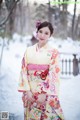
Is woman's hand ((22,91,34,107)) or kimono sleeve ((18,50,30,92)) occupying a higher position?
kimono sleeve ((18,50,30,92))

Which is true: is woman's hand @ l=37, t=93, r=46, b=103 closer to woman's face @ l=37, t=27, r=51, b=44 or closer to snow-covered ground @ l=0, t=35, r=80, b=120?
snow-covered ground @ l=0, t=35, r=80, b=120

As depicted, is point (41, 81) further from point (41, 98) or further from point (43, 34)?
point (43, 34)

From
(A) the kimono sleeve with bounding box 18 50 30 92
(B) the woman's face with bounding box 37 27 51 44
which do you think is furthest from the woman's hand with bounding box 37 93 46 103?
(B) the woman's face with bounding box 37 27 51 44

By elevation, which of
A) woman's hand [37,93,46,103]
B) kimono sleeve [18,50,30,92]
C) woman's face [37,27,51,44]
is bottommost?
woman's hand [37,93,46,103]

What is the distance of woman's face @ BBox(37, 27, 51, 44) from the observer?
438 cm

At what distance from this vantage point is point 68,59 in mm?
4371

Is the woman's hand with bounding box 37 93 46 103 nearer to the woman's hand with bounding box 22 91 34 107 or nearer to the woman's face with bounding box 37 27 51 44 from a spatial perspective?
the woman's hand with bounding box 22 91 34 107

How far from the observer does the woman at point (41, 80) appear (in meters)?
4.33

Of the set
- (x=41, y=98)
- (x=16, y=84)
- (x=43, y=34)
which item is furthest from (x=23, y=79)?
(x=43, y=34)

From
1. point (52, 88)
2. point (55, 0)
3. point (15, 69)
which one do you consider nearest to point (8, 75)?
point (15, 69)

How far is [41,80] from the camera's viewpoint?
14.2 ft

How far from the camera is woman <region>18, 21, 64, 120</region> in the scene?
4.33 m

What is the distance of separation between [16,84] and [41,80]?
213 mm

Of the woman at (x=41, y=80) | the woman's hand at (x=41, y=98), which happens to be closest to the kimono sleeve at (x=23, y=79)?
the woman at (x=41, y=80)
